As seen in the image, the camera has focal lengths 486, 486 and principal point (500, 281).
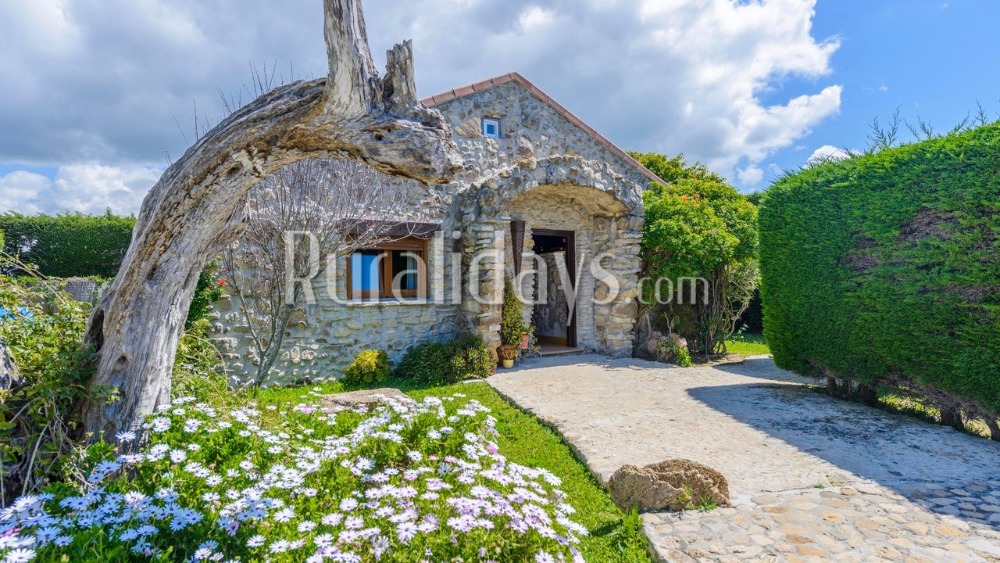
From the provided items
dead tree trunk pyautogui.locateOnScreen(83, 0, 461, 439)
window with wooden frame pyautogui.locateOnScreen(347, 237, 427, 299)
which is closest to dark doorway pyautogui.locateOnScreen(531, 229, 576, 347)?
window with wooden frame pyautogui.locateOnScreen(347, 237, 427, 299)

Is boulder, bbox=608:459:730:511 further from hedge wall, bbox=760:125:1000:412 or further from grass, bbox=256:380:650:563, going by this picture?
hedge wall, bbox=760:125:1000:412

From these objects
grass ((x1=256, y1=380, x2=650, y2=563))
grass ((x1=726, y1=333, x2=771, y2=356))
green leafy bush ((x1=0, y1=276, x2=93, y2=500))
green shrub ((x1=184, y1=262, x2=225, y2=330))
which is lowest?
grass ((x1=256, y1=380, x2=650, y2=563))

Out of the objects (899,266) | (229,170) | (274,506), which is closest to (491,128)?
(899,266)

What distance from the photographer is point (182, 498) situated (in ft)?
6.66

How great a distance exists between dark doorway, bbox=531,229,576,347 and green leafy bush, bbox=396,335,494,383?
9.38 feet

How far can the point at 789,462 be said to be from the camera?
158 inches

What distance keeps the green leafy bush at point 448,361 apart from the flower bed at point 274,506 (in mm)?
4377

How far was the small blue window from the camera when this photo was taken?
8773mm

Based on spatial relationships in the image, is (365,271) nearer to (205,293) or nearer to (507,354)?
(205,293)

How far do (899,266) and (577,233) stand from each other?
5367 mm

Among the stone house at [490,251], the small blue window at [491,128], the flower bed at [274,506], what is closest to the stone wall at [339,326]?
the stone house at [490,251]

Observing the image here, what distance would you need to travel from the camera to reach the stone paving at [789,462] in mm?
2785

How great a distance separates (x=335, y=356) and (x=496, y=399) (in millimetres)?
2730

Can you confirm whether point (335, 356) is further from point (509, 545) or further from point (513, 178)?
point (509, 545)
